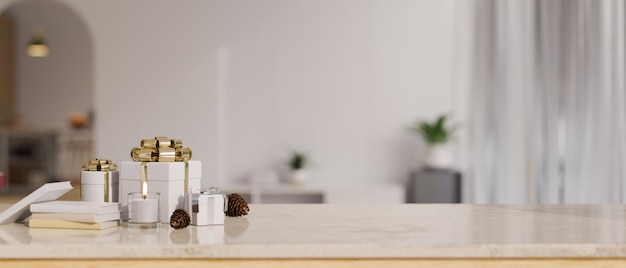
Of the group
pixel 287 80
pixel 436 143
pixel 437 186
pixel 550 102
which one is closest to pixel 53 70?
pixel 287 80

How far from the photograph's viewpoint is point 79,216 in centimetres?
176

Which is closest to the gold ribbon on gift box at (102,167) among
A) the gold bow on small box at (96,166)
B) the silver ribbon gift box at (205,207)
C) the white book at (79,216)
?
the gold bow on small box at (96,166)

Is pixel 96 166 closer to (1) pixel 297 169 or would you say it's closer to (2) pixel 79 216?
(2) pixel 79 216

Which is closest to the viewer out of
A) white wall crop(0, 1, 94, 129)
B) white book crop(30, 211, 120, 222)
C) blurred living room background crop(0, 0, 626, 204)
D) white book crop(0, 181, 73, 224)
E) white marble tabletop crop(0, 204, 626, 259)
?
white marble tabletop crop(0, 204, 626, 259)

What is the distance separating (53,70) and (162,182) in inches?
370

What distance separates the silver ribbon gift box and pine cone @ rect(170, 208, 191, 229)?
0.02m

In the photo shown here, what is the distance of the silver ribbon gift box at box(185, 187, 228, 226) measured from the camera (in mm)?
1801

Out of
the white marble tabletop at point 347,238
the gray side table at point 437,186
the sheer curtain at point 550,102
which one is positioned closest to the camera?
the white marble tabletop at point 347,238

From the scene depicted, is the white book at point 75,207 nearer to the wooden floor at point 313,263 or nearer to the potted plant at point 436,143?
the wooden floor at point 313,263

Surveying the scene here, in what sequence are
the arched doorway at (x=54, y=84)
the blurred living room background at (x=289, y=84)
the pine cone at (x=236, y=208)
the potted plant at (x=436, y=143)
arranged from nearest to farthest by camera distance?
the pine cone at (x=236, y=208) → the potted plant at (x=436, y=143) → the blurred living room background at (x=289, y=84) → the arched doorway at (x=54, y=84)

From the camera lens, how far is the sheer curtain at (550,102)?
3.83 meters

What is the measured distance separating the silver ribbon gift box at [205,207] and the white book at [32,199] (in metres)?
0.32

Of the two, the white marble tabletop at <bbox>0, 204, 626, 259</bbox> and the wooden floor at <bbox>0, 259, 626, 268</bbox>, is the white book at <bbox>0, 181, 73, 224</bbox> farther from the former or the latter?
the wooden floor at <bbox>0, 259, 626, 268</bbox>

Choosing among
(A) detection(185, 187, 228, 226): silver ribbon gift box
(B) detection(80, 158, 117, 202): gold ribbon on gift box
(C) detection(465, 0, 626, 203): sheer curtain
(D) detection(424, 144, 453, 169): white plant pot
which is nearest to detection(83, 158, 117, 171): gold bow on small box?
(B) detection(80, 158, 117, 202): gold ribbon on gift box
